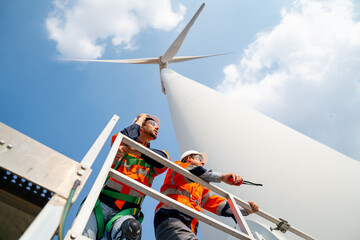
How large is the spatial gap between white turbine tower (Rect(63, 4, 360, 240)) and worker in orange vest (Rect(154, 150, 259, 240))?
0.51m

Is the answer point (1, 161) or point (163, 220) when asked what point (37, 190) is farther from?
point (163, 220)

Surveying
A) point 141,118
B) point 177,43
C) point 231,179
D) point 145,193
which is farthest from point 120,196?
point 177,43

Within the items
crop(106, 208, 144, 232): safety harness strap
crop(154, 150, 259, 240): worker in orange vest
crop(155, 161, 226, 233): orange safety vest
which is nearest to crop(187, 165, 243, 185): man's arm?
crop(154, 150, 259, 240): worker in orange vest

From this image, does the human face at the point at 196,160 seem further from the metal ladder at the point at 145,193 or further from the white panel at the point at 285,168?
the metal ladder at the point at 145,193

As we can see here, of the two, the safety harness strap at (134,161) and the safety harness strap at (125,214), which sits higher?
the safety harness strap at (134,161)

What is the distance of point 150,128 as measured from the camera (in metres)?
3.91

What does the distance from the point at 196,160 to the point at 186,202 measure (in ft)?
2.82

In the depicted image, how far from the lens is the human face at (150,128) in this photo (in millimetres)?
3904

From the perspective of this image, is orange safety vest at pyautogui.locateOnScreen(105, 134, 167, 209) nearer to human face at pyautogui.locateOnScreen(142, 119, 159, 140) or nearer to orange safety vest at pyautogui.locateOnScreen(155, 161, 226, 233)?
orange safety vest at pyautogui.locateOnScreen(155, 161, 226, 233)

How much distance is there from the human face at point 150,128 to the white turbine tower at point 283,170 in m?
1.49

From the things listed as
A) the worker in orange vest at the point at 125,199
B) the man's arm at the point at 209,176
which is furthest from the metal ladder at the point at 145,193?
the worker in orange vest at the point at 125,199

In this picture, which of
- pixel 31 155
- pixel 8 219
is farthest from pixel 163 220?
pixel 31 155

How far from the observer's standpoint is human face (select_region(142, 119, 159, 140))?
3.90 m

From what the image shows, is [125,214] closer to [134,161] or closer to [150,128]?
[134,161]
